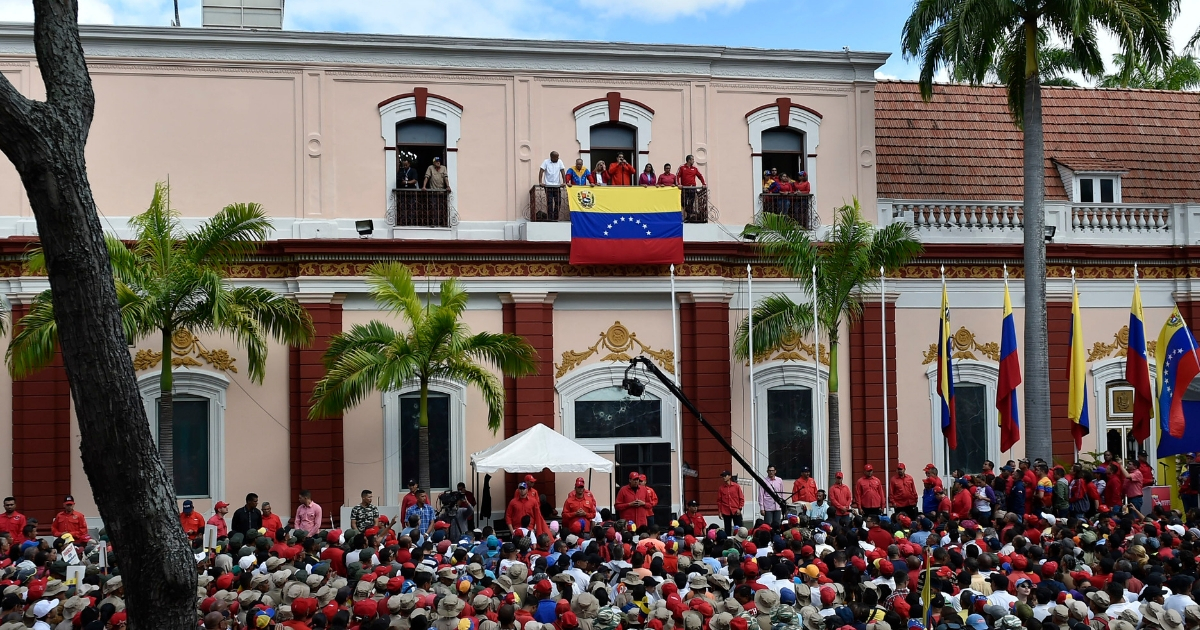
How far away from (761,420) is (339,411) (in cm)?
794

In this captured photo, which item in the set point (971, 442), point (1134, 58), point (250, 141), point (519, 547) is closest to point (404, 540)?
point (519, 547)

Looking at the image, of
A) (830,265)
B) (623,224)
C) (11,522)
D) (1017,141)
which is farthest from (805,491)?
(1017,141)

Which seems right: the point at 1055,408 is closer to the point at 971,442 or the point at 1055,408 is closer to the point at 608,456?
the point at 971,442

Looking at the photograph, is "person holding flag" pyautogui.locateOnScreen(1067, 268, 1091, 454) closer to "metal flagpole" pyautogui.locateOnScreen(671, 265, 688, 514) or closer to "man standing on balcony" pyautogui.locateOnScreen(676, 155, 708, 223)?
"metal flagpole" pyautogui.locateOnScreen(671, 265, 688, 514)

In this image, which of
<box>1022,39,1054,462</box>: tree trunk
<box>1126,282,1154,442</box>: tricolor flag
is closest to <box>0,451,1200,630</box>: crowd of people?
<box>1126,282,1154,442</box>: tricolor flag

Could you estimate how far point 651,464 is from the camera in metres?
22.6

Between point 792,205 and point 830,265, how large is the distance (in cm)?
210

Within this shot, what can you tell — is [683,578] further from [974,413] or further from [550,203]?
[974,413]

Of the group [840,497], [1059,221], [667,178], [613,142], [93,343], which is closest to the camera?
[93,343]

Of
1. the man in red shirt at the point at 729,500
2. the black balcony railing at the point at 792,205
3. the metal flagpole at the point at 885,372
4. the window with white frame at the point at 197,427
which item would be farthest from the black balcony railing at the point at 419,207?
the metal flagpole at the point at 885,372

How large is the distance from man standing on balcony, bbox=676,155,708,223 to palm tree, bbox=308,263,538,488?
14.2 ft

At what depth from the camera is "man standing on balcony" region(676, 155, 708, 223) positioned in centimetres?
2275

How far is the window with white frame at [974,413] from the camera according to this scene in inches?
952

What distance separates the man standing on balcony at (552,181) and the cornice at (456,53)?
1810mm
